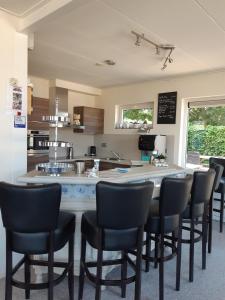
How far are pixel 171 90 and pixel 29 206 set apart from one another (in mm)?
3741

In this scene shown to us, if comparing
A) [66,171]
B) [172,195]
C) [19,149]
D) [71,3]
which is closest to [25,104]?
[19,149]

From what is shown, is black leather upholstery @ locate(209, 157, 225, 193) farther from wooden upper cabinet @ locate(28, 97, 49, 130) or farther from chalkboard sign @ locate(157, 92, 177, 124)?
wooden upper cabinet @ locate(28, 97, 49, 130)

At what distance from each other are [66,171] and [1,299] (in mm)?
1180

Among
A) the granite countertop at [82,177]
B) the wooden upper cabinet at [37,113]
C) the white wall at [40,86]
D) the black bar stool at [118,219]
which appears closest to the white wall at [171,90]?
the white wall at [40,86]

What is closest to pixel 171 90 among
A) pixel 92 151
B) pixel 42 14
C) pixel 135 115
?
pixel 135 115

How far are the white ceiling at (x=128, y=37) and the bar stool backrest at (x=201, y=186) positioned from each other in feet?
4.82

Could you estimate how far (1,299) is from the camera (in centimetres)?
206

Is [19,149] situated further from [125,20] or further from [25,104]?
[125,20]

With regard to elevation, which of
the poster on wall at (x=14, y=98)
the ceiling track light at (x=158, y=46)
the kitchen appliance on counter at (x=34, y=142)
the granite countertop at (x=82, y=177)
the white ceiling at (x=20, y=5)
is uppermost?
the white ceiling at (x=20, y=5)

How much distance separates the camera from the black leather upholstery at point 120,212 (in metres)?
1.62

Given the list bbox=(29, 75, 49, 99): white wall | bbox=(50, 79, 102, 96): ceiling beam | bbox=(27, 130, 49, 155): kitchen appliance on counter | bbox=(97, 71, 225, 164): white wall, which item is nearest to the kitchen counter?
bbox=(27, 130, 49, 155): kitchen appliance on counter

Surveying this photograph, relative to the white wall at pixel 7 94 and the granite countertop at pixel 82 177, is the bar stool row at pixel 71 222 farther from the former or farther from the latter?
the white wall at pixel 7 94

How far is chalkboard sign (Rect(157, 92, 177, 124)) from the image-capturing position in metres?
4.58

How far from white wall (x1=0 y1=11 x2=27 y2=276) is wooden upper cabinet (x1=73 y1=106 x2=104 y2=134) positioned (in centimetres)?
279
